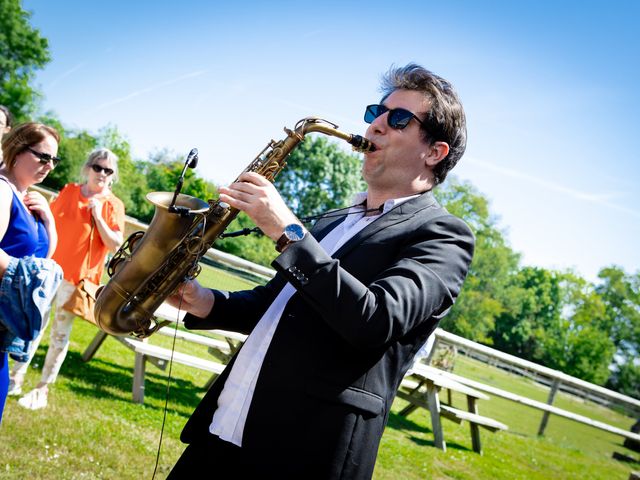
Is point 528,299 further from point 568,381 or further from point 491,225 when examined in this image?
point 568,381

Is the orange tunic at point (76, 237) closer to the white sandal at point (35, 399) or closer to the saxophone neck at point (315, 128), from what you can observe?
the white sandal at point (35, 399)

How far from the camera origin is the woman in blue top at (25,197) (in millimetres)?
2986

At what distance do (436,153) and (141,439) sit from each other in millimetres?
4157

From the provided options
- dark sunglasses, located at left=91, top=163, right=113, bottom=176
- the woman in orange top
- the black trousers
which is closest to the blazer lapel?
the black trousers

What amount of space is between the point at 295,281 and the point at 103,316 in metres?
1.10

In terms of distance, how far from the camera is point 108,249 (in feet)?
18.1

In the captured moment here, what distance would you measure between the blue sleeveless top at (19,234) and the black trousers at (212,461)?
1.78 meters

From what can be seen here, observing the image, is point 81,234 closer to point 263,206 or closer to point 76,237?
point 76,237

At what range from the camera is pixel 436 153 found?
2.32 m

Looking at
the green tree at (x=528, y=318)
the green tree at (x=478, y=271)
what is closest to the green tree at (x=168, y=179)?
the green tree at (x=478, y=271)

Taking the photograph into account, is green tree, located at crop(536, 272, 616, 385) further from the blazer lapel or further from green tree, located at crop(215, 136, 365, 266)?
the blazer lapel

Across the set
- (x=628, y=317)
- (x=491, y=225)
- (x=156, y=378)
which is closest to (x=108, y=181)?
(x=156, y=378)

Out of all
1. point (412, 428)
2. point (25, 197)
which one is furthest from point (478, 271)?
point (25, 197)

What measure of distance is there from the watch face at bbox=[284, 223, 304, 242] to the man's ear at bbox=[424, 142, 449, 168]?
0.86 m
